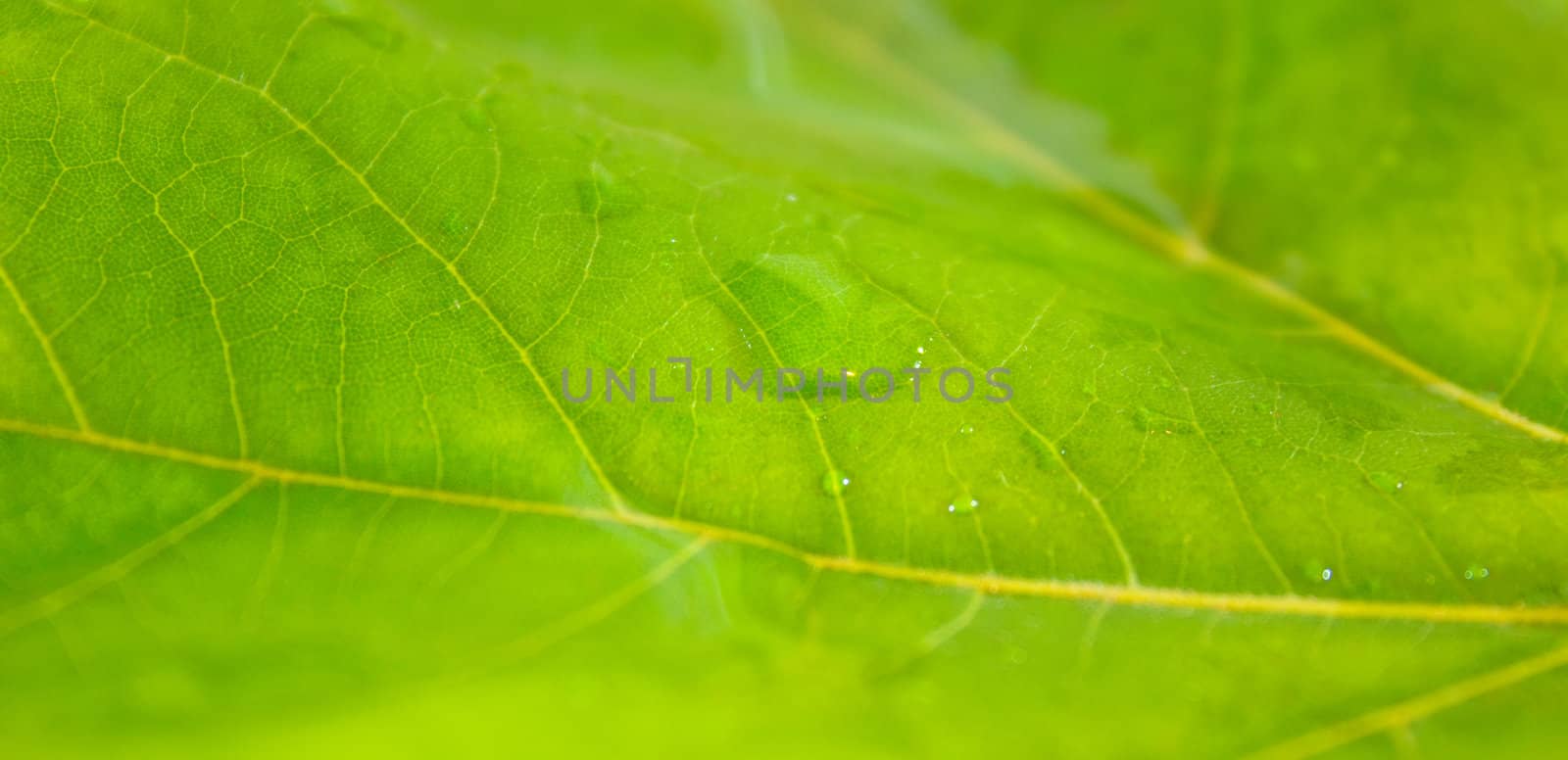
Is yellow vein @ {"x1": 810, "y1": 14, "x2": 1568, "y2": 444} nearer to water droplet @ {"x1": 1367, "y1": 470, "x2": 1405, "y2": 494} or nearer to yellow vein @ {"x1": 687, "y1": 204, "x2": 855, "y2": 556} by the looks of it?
water droplet @ {"x1": 1367, "y1": 470, "x2": 1405, "y2": 494}

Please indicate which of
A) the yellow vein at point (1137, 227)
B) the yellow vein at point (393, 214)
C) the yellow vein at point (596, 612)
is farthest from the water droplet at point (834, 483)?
the yellow vein at point (1137, 227)

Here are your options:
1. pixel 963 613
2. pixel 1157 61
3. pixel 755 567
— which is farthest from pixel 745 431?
pixel 1157 61

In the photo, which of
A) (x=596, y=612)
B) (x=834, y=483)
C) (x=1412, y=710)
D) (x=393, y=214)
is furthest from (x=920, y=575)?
(x=393, y=214)

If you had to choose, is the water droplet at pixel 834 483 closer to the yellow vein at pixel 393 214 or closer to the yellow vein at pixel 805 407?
the yellow vein at pixel 805 407

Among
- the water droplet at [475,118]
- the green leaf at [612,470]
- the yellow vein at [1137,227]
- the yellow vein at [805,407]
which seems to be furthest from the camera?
the yellow vein at [1137,227]

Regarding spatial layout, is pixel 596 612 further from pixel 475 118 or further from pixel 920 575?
pixel 475 118

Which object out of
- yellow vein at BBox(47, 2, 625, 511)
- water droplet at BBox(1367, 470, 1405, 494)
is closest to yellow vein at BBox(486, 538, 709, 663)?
yellow vein at BBox(47, 2, 625, 511)
